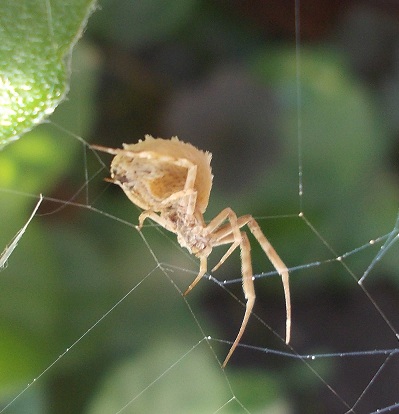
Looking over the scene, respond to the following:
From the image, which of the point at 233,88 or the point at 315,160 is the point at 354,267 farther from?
the point at 233,88

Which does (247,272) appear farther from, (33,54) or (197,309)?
(33,54)

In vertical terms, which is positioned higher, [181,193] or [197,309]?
[181,193]

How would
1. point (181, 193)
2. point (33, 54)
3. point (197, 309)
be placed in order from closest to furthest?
point (33, 54) < point (181, 193) < point (197, 309)

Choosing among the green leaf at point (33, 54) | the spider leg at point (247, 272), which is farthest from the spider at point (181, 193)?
the green leaf at point (33, 54)

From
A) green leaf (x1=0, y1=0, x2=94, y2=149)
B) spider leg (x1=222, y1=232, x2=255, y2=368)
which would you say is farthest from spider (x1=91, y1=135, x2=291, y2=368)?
green leaf (x1=0, y1=0, x2=94, y2=149)

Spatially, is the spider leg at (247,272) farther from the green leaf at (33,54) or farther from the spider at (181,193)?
the green leaf at (33,54)

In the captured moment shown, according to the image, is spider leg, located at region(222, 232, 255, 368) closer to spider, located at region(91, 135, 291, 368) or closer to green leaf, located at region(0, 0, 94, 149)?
spider, located at region(91, 135, 291, 368)

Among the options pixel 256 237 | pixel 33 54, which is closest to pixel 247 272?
pixel 256 237

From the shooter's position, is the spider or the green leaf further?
the spider
